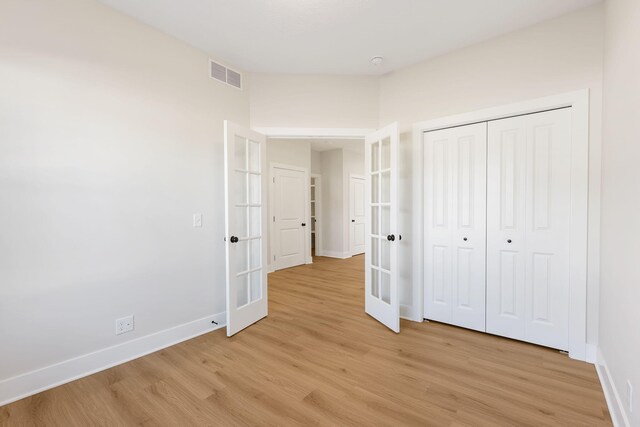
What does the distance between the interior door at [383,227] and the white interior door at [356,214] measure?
13.1 feet

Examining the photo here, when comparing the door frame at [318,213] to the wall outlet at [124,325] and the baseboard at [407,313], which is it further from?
the wall outlet at [124,325]

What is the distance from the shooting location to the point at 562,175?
7.65ft

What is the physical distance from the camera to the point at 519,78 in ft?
8.22

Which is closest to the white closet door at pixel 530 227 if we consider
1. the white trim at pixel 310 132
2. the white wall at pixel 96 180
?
the white trim at pixel 310 132

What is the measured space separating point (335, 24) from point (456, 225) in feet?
7.08

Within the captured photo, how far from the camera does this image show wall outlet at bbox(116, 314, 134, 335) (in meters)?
2.28

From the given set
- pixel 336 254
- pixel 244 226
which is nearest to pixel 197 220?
pixel 244 226

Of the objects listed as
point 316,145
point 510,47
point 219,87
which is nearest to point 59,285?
point 219,87

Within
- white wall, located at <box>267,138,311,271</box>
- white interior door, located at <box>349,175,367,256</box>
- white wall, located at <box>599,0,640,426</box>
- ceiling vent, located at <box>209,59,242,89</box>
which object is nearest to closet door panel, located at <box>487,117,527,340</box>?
white wall, located at <box>599,0,640,426</box>

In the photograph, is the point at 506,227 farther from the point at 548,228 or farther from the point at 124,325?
the point at 124,325

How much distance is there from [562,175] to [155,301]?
3573mm

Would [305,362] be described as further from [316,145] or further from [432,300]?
[316,145]

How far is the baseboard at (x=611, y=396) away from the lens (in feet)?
4.90

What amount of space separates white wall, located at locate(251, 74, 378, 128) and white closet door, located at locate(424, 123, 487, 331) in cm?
95
